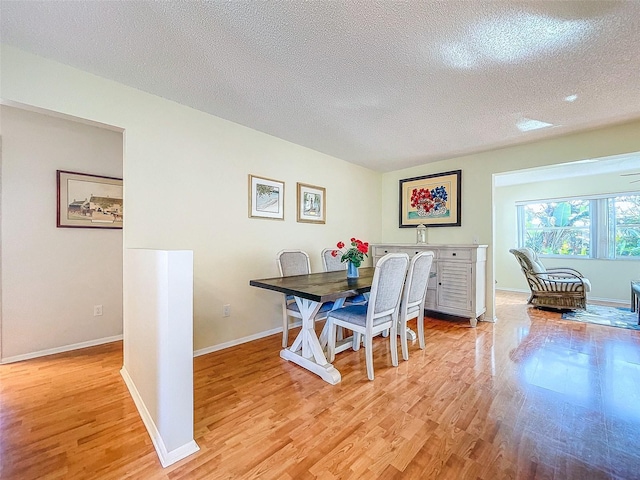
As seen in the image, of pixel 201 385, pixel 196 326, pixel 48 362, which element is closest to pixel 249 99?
pixel 196 326

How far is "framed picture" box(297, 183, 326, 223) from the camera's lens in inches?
139

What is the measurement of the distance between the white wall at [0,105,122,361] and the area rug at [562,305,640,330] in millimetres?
5938

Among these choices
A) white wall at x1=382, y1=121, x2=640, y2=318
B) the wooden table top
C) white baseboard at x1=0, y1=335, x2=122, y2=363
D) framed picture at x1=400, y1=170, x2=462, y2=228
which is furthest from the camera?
framed picture at x1=400, y1=170, x2=462, y2=228

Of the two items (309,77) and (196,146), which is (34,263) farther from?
(309,77)

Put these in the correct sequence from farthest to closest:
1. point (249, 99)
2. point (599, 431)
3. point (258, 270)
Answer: point (258, 270), point (249, 99), point (599, 431)

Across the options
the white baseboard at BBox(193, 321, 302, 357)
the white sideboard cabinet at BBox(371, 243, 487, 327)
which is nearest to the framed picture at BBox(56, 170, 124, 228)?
the white baseboard at BBox(193, 321, 302, 357)

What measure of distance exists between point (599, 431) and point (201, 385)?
8.37ft

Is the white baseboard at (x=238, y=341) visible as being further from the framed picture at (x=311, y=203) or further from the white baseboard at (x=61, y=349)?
the framed picture at (x=311, y=203)

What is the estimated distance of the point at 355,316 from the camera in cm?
225

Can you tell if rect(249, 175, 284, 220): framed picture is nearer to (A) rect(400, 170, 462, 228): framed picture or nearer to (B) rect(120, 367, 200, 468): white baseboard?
(B) rect(120, 367, 200, 468): white baseboard

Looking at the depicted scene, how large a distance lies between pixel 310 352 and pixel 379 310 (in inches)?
28.7

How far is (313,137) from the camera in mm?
3258

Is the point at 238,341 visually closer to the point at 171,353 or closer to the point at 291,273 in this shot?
the point at 291,273

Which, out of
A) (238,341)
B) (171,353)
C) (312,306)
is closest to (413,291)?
(312,306)
